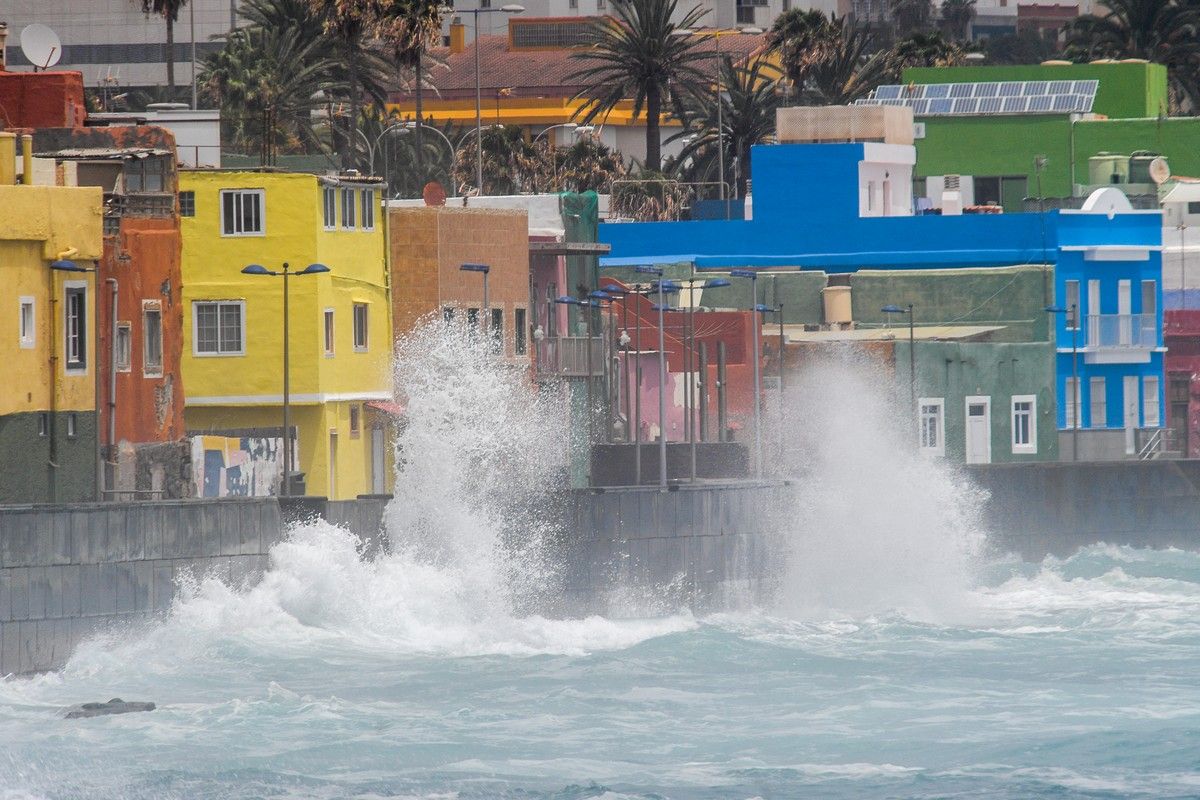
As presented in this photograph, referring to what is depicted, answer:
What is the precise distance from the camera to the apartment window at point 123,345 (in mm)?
47531

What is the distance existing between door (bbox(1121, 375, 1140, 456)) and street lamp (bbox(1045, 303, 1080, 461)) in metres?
1.73

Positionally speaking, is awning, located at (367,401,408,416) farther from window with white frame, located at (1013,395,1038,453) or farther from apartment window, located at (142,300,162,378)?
window with white frame, located at (1013,395,1038,453)

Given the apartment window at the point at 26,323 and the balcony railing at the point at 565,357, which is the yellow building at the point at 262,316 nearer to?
the balcony railing at the point at 565,357

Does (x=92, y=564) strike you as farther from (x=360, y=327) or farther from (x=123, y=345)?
(x=360, y=327)

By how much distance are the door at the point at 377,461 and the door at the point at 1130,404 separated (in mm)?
26951

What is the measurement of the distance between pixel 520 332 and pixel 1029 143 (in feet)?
95.4

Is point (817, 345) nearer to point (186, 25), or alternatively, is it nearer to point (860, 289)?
point (860, 289)

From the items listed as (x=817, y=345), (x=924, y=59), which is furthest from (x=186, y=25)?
(x=817, y=345)

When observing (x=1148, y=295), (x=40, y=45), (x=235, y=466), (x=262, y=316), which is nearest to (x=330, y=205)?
(x=262, y=316)

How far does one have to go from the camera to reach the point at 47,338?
42.5 m

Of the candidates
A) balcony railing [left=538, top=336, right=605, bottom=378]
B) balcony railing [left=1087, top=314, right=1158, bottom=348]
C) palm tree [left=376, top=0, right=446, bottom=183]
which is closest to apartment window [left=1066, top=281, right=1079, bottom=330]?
balcony railing [left=1087, top=314, right=1158, bottom=348]

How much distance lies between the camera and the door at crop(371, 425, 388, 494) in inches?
2335

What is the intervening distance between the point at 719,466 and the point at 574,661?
1776 centimetres

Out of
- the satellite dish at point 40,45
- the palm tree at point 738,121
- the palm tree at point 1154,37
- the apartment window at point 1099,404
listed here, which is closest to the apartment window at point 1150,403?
the apartment window at point 1099,404
